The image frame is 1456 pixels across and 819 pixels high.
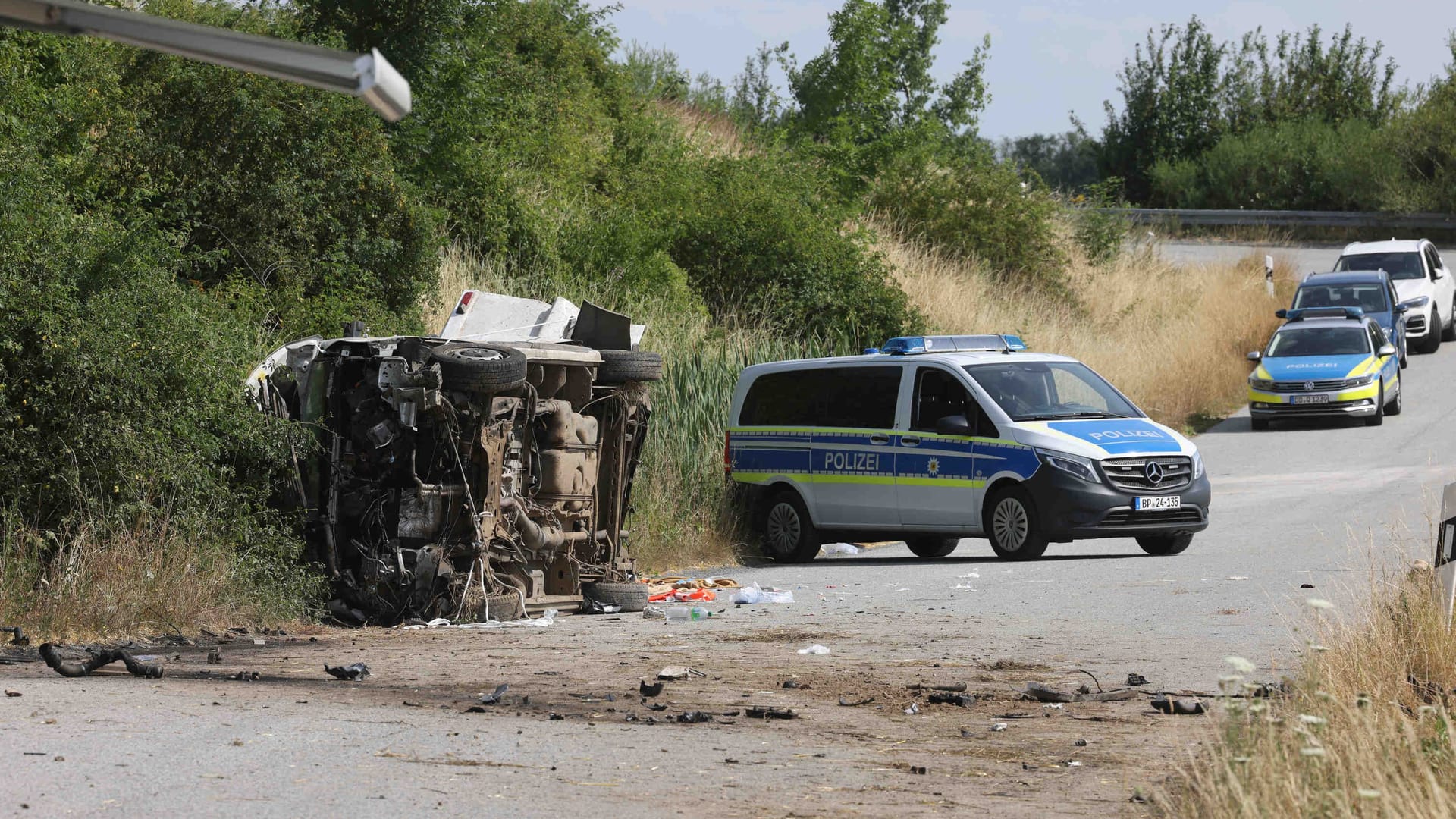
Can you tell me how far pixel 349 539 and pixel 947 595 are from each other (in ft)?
15.5

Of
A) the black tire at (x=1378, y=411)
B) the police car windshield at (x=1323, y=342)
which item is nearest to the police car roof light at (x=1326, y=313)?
the police car windshield at (x=1323, y=342)

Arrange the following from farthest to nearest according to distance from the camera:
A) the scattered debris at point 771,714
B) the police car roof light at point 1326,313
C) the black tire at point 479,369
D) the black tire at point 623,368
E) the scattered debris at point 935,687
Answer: the police car roof light at point 1326,313, the black tire at point 623,368, the black tire at point 479,369, the scattered debris at point 935,687, the scattered debris at point 771,714

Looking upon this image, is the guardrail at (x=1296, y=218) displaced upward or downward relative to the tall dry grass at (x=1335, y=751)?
upward

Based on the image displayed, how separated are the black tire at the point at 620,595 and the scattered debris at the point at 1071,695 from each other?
4822 mm

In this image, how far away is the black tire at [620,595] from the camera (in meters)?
12.7

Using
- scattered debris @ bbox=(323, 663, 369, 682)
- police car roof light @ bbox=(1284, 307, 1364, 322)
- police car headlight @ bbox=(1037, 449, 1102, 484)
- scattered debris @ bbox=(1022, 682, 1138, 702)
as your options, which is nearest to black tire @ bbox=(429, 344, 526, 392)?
scattered debris @ bbox=(323, 663, 369, 682)

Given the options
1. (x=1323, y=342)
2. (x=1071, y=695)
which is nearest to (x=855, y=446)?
(x=1071, y=695)

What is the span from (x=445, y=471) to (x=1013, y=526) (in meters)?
6.10

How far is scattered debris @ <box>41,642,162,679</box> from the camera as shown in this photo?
8.77m

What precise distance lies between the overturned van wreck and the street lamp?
7667 millimetres

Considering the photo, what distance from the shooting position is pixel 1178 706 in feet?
25.6

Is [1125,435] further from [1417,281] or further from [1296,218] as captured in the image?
[1296,218]

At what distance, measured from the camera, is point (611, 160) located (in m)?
31.7

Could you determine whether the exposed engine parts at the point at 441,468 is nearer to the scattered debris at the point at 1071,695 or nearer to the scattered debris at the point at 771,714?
the scattered debris at the point at 771,714
